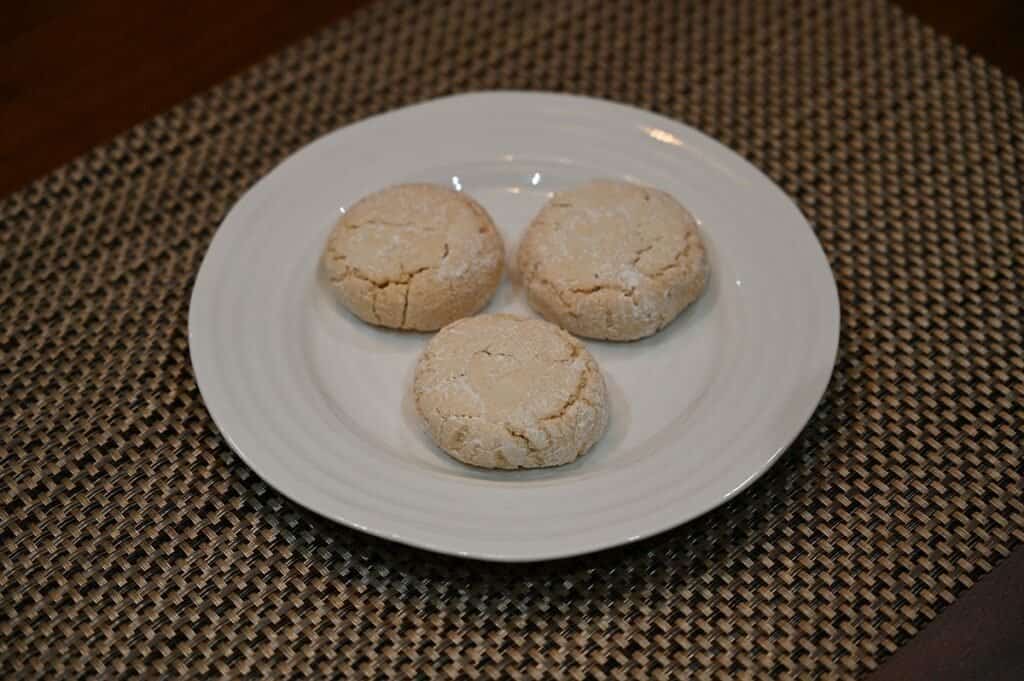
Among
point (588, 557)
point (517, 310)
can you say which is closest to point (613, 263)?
point (517, 310)

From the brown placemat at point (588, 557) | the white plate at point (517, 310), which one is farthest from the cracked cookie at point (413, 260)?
the brown placemat at point (588, 557)

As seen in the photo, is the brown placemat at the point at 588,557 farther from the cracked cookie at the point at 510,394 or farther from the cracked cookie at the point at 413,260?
the cracked cookie at the point at 413,260

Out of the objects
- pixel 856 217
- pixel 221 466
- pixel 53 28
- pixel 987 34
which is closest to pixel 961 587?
pixel 856 217

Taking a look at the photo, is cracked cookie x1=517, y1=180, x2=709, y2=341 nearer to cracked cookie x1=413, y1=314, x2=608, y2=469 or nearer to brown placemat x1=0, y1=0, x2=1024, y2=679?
cracked cookie x1=413, y1=314, x2=608, y2=469

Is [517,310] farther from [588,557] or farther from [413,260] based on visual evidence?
[588,557]

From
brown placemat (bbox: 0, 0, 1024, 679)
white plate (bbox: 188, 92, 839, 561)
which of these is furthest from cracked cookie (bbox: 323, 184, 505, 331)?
brown placemat (bbox: 0, 0, 1024, 679)

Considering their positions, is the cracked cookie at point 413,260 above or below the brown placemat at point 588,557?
above
